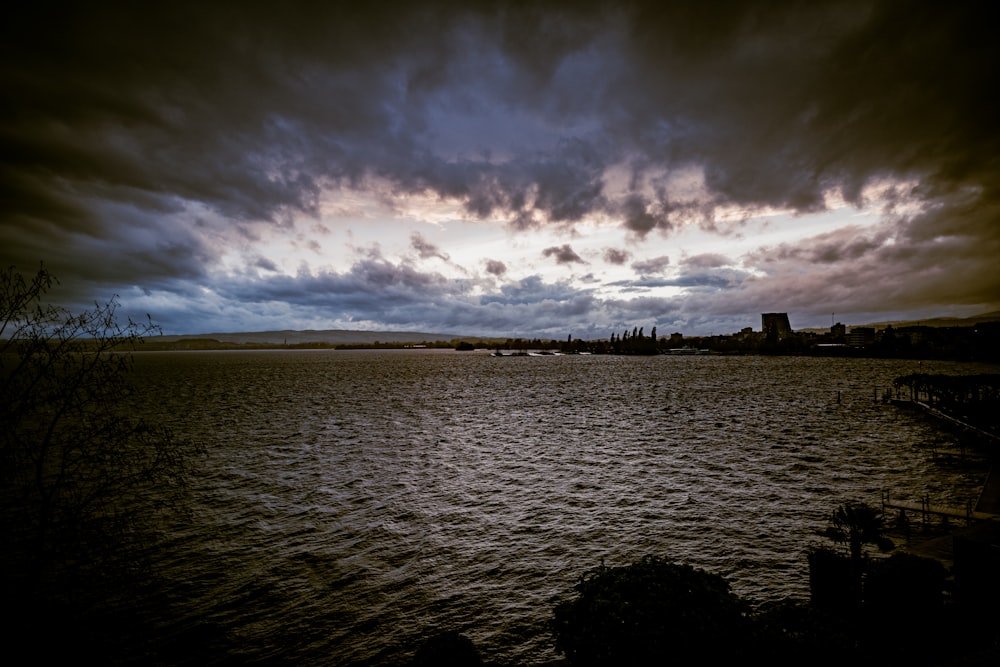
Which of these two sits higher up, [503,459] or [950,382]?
[950,382]

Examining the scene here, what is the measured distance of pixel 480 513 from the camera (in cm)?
3281

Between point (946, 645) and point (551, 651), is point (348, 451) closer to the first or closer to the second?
point (551, 651)

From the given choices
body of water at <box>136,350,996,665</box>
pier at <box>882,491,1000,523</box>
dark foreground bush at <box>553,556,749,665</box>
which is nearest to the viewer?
dark foreground bush at <box>553,556,749,665</box>

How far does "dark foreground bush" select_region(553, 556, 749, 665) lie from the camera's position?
11.3 meters

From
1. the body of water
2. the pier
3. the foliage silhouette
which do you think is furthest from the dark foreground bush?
the pier

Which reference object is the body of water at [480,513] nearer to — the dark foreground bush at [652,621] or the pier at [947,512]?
the pier at [947,512]

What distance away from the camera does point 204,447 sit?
53.0 metres

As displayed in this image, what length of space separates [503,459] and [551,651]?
102 ft

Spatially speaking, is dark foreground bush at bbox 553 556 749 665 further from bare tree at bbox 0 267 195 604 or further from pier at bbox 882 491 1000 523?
pier at bbox 882 491 1000 523

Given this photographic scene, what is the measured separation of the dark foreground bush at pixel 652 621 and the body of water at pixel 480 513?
704 centimetres

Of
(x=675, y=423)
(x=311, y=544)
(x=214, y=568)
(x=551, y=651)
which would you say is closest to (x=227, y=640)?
(x=214, y=568)

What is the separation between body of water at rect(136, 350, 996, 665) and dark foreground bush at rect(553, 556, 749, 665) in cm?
704

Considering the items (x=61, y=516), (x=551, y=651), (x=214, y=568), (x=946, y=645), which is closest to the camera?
(x=946, y=645)

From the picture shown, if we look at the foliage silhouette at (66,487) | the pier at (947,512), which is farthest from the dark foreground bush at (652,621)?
the pier at (947,512)
